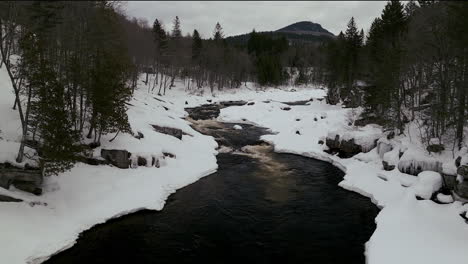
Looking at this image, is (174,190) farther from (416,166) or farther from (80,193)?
(416,166)

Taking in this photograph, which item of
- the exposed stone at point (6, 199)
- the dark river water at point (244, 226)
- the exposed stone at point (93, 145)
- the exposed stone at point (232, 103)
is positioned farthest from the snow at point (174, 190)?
the exposed stone at point (232, 103)

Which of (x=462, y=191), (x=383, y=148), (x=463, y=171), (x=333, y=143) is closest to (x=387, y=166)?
(x=383, y=148)

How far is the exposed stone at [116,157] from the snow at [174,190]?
59cm

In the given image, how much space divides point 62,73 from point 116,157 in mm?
7279

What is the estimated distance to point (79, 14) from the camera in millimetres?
20609

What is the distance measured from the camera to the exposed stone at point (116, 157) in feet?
76.2

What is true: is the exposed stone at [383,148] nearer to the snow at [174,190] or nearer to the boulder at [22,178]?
the snow at [174,190]

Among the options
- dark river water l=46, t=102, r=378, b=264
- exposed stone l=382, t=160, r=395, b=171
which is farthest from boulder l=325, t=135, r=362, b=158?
dark river water l=46, t=102, r=378, b=264

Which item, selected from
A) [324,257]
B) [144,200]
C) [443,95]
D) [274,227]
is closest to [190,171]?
[144,200]

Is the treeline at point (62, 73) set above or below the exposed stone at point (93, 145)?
above

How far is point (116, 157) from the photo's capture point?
23359 millimetres

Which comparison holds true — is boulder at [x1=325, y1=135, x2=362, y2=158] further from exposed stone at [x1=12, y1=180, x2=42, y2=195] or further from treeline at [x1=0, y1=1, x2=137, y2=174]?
exposed stone at [x1=12, y1=180, x2=42, y2=195]

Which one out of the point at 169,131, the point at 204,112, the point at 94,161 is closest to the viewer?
the point at 94,161

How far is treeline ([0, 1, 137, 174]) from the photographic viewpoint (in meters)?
16.9
